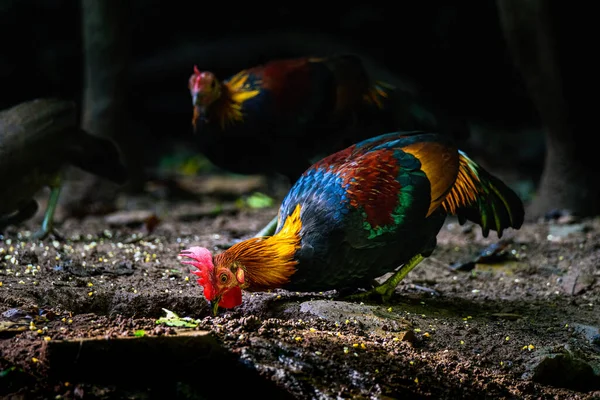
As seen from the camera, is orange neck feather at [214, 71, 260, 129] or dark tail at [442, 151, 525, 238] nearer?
dark tail at [442, 151, 525, 238]

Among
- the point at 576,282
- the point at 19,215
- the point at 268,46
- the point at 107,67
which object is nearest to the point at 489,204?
the point at 576,282

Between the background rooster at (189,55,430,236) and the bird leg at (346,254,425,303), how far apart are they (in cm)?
117

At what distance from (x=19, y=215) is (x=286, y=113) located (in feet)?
7.48

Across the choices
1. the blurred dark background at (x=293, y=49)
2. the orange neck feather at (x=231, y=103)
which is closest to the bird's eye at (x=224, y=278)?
the orange neck feather at (x=231, y=103)

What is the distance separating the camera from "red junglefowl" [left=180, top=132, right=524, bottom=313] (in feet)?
11.4

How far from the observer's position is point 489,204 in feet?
13.4

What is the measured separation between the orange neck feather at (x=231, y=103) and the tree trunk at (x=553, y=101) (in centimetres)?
262

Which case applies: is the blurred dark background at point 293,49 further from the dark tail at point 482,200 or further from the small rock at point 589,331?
the small rock at point 589,331

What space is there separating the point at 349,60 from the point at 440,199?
1.96m

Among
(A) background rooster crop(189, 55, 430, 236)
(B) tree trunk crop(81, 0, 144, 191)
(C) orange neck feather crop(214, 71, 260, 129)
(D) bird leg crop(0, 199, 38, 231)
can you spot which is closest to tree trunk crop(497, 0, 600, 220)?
(A) background rooster crop(189, 55, 430, 236)

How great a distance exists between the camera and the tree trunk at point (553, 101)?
6.23m

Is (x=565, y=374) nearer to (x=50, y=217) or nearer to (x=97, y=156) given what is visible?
(x=50, y=217)

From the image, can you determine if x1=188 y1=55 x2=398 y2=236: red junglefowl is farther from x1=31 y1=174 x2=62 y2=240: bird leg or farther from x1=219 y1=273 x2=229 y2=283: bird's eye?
x1=219 y1=273 x2=229 y2=283: bird's eye

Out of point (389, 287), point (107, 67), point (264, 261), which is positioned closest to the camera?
point (264, 261)
